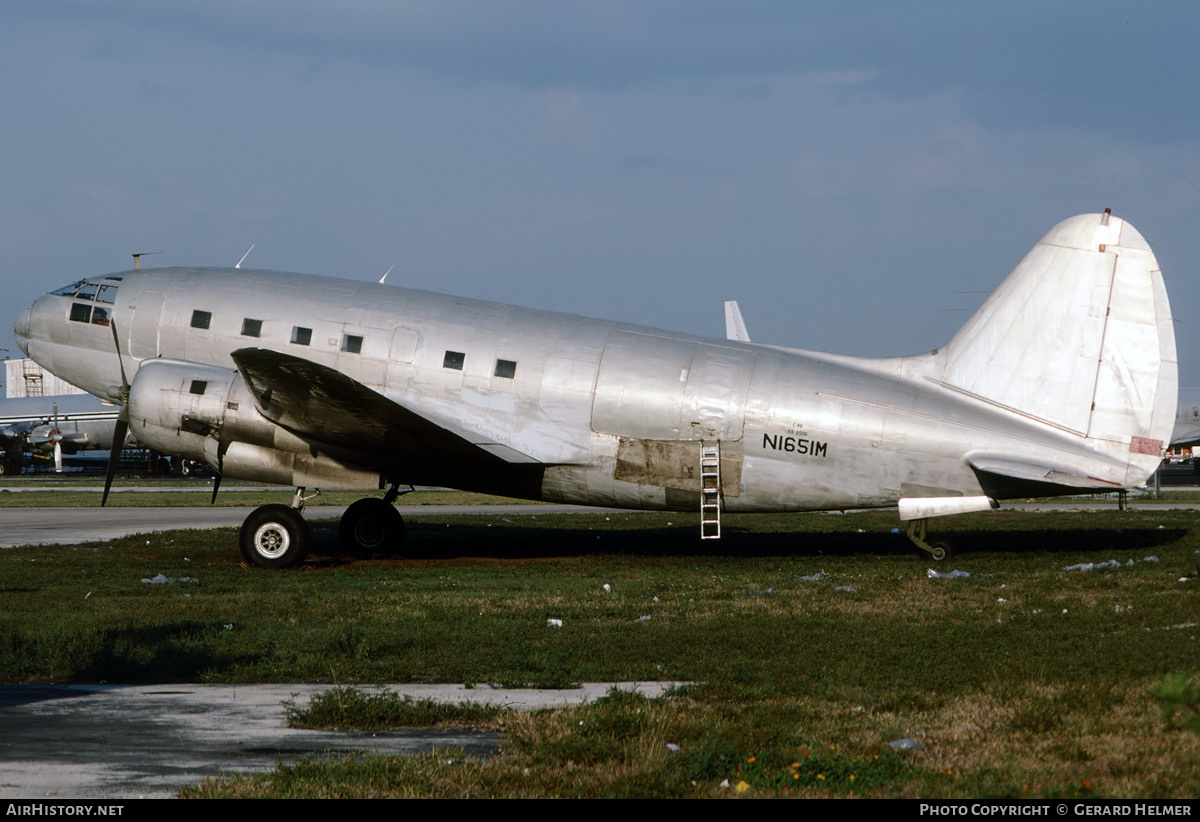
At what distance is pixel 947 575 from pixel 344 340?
36.3ft

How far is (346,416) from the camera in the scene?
60.4 ft

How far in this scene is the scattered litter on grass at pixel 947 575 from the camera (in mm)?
16753

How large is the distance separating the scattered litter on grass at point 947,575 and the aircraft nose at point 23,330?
58.0 feet

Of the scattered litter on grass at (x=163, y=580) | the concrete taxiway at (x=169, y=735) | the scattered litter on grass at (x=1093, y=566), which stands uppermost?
the scattered litter on grass at (x=1093, y=566)

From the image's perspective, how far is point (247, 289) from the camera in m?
20.5

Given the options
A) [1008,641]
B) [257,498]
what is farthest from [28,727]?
[257,498]

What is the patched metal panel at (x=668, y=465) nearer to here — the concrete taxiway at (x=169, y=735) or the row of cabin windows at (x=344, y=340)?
the row of cabin windows at (x=344, y=340)

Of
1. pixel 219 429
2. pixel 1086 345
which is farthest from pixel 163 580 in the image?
pixel 1086 345

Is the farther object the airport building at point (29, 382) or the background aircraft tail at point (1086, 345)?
the airport building at point (29, 382)

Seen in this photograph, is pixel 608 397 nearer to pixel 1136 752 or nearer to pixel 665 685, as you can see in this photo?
pixel 665 685

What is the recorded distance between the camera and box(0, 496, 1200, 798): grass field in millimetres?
6742

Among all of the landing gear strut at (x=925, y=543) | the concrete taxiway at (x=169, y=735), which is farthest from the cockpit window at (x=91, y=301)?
the landing gear strut at (x=925, y=543)

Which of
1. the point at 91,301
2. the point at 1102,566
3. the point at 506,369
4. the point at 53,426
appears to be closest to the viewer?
the point at 1102,566

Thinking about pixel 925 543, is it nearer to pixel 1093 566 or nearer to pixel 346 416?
pixel 1093 566
